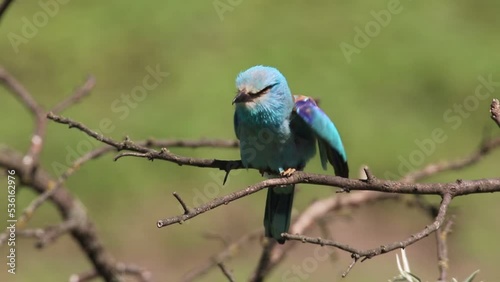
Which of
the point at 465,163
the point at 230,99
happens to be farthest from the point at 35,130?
the point at 230,99

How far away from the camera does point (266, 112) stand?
334 cm

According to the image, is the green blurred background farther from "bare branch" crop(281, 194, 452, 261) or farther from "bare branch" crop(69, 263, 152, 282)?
"bare branch" crop(281, 194, 452, 261)

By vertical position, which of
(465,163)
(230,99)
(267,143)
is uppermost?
(230,99)

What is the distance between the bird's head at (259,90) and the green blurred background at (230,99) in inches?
99.5

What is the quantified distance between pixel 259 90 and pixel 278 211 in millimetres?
548

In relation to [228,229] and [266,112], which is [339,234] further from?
[266,112]

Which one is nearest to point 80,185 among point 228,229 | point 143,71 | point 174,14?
point 228,229

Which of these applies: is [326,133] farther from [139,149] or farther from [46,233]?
[46,233]

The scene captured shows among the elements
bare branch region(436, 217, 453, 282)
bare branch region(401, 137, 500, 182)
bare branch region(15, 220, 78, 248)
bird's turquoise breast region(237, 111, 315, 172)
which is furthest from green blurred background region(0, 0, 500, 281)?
bare branch region(436, 217, 453, 282)

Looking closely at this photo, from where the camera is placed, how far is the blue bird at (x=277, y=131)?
3.28 metres

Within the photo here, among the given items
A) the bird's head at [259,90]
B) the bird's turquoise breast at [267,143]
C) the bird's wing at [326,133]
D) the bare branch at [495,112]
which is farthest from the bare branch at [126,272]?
the bare branch at [495,112]

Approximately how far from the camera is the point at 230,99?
838 centimetres

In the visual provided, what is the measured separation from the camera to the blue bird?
10.8ft

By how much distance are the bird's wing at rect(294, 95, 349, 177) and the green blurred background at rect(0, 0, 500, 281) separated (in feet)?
8.26
